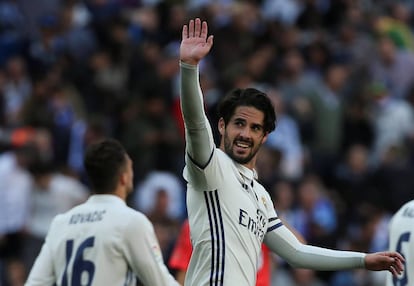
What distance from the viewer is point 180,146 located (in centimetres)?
1609

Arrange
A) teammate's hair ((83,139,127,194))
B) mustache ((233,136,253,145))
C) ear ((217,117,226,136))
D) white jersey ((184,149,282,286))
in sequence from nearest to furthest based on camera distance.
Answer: white jersey ((184,149,282,286)) < mustache ((233,136,253,145)) < ear ((217,117,226,136)) < teammate's hair ((83,139,127,194))

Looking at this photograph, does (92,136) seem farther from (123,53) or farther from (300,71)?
(300,71)

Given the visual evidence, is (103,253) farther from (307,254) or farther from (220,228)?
(307,254)

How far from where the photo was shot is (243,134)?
25.2 ft

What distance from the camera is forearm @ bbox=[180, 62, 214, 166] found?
7172mm

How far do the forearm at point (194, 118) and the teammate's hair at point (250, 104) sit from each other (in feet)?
1.60

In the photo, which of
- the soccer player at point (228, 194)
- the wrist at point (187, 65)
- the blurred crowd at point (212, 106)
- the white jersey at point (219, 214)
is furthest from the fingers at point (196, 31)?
the blurred crowd at point (212, 106)

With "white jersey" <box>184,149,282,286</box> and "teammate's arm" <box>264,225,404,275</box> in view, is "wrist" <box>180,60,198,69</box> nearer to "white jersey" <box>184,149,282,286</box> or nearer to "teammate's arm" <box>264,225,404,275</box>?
"white jersey" <box>184,149,282,286</box>

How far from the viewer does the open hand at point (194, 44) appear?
719 centimetres

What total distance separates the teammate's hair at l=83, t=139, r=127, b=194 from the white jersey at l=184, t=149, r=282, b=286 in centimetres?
118

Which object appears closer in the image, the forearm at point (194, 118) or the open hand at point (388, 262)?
the forearm at point (194, 118)

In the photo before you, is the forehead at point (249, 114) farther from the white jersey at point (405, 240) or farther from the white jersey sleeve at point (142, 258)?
the white jersey at point (405, 240)

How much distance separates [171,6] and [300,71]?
2.06 meters

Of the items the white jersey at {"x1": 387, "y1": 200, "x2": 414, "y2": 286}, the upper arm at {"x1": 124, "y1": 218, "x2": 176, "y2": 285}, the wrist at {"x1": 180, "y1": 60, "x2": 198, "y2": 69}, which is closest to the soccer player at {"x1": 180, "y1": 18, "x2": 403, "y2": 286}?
the wrist at {"x1": 180, "y1": 60, "x2": 198, "y2": 69}
